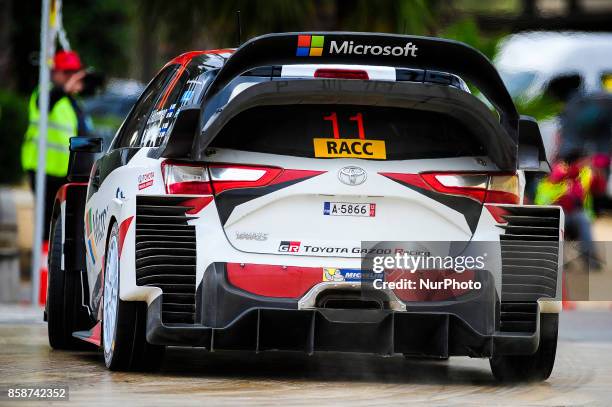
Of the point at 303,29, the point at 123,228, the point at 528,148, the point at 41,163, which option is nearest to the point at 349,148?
the point at 528,148

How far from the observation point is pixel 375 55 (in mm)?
8969

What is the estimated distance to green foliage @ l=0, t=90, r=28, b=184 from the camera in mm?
30922

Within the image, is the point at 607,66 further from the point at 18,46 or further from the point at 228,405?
Result: the point at 228,405

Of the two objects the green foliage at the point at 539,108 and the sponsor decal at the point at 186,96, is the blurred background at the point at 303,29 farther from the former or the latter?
the sponsor decal at the point at 186,96

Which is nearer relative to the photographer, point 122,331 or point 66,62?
point 122,331

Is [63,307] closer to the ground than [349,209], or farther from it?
closer to the ground

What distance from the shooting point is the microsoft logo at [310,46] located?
888cm

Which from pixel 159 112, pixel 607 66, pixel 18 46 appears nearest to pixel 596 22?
pixel 607 66

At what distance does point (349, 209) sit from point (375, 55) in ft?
2.62

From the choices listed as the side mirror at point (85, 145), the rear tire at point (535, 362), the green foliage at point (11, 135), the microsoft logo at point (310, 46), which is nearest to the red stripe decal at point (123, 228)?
the microsoft logo at point (310, 46)

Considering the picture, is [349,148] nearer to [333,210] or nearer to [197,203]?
[333,210]

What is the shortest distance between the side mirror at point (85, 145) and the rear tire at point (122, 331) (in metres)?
1.31

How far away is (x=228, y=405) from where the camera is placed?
25.7 feet

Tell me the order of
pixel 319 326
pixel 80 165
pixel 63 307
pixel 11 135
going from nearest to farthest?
1. pixel 319 326
2. pixel 63 307
3. pixel 80 165
4. pixel 11 135
